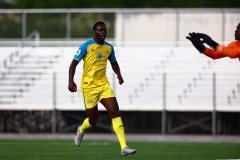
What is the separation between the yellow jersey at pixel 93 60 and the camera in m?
15.3

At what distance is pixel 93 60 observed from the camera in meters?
15.3

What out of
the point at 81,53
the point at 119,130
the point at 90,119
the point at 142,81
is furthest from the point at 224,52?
the point at 142,81

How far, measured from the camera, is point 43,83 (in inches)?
1176

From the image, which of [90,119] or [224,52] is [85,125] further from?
[224,52]

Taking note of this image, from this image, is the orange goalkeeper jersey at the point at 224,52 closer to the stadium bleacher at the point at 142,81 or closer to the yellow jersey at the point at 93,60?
the yellow jersey at the point at 93,60

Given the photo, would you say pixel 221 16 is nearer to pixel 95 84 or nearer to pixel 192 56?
pixel 192 56

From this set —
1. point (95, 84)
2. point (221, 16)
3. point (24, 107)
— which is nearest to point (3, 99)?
point (24, 107)

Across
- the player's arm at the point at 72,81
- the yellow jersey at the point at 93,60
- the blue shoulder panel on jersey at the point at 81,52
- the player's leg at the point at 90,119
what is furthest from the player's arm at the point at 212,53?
the player's leg at the point at 90,119

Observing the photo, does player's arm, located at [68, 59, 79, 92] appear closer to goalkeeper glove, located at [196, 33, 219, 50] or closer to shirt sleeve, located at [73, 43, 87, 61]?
shirt sleeve, located at [73, 43, 87, 61]

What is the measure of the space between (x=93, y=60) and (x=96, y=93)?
59 cm

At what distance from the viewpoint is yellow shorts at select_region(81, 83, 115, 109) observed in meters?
15.4

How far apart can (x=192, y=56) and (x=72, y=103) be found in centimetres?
493

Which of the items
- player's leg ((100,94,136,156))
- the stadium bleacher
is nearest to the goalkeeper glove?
player's leg ((100,94,136,156))

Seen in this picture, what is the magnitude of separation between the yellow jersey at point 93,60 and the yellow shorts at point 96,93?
72 millimetres
